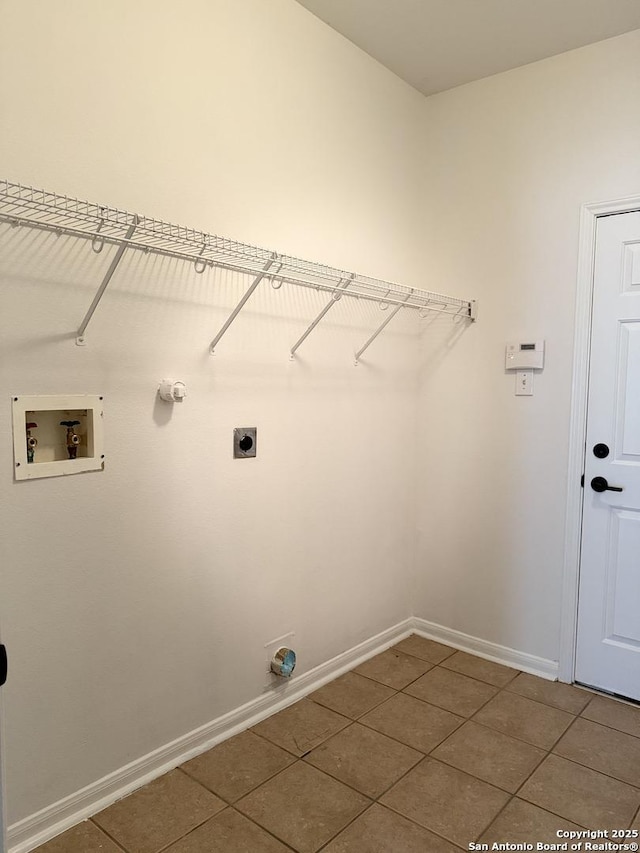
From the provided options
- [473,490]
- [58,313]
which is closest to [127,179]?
[58,313]

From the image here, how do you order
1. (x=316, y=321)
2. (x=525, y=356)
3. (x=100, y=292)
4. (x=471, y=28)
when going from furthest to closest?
(x=525, y=356)
(x=471, y=28)
(x=316, y=321)
(x=100, y=292)

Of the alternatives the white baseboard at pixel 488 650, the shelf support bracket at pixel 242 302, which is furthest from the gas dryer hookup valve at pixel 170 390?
the white baseboard at pixel 488 650

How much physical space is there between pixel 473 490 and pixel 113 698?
1872mm

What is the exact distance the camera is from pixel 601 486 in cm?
257

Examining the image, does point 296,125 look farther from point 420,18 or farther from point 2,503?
point 2,503

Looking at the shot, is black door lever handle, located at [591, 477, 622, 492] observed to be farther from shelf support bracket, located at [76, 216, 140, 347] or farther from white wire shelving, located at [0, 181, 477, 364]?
shelf support bracket, located at [76, 216, 140, 347]

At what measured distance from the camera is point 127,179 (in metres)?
1.79

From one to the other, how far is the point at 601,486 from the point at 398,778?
4.72ft

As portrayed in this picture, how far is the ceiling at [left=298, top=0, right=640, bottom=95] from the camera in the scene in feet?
7.52

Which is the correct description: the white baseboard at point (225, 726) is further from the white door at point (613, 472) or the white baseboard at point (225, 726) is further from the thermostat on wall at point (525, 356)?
the thermostat on wall at point (525, 356)

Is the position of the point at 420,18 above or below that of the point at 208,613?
above

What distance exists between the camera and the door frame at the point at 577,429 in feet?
8.39

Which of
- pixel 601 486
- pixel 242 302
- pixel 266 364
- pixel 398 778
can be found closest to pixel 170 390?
pixel 242 302

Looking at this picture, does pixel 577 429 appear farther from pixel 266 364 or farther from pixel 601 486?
pixel 266 364
